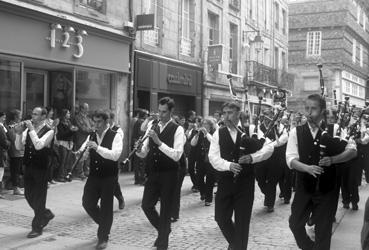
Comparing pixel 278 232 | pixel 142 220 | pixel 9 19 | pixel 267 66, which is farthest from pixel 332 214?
pixel 267 66

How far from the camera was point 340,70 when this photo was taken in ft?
117

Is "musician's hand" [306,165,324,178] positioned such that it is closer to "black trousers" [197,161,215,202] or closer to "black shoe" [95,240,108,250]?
"black shoe" [95,240,108,250]

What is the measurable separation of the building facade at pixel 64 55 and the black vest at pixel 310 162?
751cm

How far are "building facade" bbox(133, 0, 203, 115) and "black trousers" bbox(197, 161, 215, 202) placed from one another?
17.0 feet

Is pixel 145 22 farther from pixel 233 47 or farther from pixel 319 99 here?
pixel 319 99

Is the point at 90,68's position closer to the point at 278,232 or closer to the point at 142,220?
the point at 142,220

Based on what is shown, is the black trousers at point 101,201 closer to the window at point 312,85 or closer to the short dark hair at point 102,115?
the short dark hair at point 102,115

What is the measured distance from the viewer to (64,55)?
12.1m

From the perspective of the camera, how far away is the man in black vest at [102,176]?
6.36 metres

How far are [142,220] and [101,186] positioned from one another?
182cm

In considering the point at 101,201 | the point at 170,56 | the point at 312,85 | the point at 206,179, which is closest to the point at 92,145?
the point at 101,201

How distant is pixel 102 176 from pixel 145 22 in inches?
347

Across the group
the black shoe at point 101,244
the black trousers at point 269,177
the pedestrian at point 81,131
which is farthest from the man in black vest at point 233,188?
the pedestrian at point 81,131

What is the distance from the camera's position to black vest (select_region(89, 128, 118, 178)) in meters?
6.48
